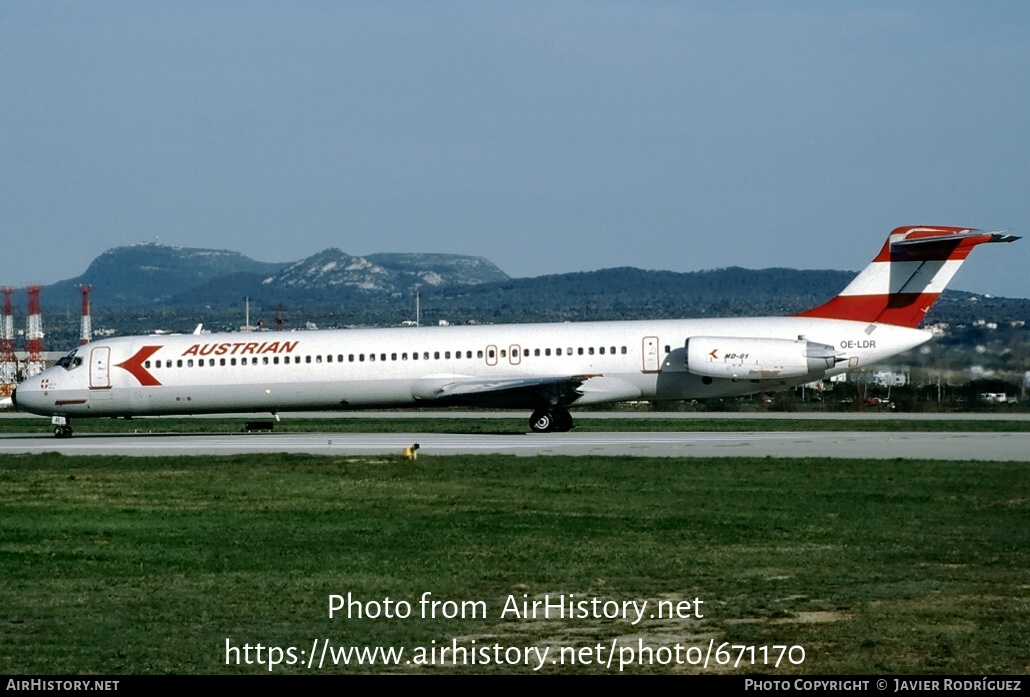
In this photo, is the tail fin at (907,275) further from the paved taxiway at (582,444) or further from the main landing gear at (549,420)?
the main landing gear at (549,420)

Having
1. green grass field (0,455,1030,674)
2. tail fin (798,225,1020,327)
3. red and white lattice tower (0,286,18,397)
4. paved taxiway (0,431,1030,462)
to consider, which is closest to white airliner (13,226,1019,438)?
tail fin (798,225,1020,327)

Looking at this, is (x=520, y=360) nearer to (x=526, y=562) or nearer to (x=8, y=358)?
(x=526, y=562)

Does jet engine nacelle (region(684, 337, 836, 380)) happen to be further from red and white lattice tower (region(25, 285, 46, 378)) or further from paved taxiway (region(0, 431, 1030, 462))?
red and white lattice tower (region(25, 285, 46, 378))

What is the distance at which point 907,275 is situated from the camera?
3841cm

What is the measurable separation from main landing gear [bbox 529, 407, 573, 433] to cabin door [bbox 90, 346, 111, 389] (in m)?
13.5

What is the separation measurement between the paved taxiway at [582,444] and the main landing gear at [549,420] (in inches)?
34.9

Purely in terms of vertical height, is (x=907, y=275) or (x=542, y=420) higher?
(x=907, y=275)

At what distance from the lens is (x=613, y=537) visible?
1711cm

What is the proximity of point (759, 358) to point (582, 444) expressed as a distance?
7.10 metres

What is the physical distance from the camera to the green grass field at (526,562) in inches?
428

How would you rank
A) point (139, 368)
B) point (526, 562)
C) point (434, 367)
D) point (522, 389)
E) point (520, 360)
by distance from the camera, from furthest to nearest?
point (139, 368) < point (434, 367) < point (520, 360) < point (522, 389) < point (526, 562)

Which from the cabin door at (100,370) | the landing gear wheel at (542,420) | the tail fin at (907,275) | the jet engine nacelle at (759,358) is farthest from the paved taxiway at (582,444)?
the tail fin at (907,275)

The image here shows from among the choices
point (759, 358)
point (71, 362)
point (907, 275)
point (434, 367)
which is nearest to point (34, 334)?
point (71, 362)
